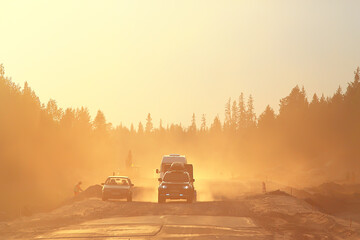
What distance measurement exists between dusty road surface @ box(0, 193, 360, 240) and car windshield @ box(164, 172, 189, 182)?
2878 millimetres

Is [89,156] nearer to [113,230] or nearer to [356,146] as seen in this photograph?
[356,146]

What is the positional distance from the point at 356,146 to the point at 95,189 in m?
55.6

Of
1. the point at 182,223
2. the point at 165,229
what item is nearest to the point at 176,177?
the point at 182,223

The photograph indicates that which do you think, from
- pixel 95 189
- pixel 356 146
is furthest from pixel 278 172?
pixel 95 189

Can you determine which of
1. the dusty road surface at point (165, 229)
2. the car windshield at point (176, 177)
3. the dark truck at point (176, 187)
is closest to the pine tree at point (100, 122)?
the car windshield at point (176, 177)

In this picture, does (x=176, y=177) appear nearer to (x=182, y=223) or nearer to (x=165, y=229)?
(x=182, y=223)

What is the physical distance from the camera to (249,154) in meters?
149

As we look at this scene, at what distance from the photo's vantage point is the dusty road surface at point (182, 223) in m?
20.0

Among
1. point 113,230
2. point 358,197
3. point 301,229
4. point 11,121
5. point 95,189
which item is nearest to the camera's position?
point 113,230

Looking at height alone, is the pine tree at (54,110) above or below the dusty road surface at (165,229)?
above

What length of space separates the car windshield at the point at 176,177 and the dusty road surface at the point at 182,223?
2.88 meters

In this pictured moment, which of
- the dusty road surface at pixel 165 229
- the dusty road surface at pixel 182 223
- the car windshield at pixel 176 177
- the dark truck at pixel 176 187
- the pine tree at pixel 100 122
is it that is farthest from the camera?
the pine tree at pixel 100 122

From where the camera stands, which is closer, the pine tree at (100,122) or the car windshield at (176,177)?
the car windshield at (176,177)

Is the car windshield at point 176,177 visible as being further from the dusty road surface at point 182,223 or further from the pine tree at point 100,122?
the pine tree at point 100,122
